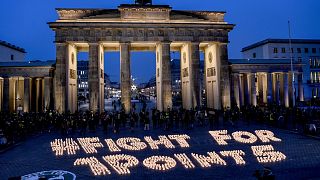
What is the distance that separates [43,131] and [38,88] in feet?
81.0

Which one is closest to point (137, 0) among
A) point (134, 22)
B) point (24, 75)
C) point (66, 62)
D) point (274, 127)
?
point (134, 22)

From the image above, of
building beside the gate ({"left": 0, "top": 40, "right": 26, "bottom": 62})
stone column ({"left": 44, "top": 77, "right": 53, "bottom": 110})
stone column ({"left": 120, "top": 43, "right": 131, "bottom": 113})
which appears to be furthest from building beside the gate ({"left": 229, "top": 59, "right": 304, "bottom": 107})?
building beside the gate ({"left": 0, "top": 40, "right": 26, "bottom": 62})

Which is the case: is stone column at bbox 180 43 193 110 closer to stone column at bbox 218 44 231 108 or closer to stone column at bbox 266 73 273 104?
stone column at bbox 218 44 231 108

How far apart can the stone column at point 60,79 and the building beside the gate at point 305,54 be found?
4868cm

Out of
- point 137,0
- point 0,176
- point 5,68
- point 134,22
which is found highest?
→ point 137,0

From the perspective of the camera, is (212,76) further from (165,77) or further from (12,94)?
(12,94)

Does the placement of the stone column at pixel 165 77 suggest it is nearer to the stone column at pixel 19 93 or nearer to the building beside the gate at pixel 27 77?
the building beside the gate at pixel 27 77

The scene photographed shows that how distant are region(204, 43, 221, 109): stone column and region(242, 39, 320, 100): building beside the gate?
90.4ft

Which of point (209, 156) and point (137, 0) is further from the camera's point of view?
point (137, 0)

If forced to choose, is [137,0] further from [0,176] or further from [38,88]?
[0,176]

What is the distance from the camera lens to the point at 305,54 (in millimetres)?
69438

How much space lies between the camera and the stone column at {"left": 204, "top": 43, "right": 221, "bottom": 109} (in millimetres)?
42875

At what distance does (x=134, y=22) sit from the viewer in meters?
40.4

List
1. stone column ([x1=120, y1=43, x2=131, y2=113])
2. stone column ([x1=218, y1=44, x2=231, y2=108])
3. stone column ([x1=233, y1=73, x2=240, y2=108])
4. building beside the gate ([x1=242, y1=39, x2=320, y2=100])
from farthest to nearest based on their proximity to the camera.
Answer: building beside the gate ([x1=242, y1=39, x2=320, y2=100]) → stone column ([x1=233, y1=73, x2=240, y2=108]) → stone column ([x1=218, y1=44, x2=231, y2=108]) → stone column ([x1=120, y1=43, x2=131, y2=113])
